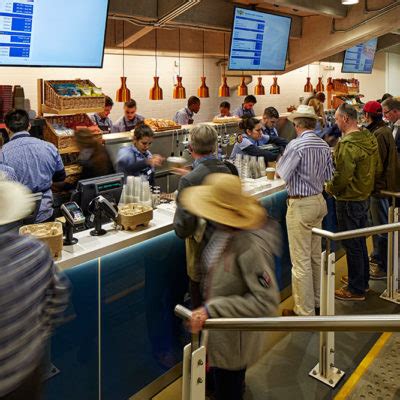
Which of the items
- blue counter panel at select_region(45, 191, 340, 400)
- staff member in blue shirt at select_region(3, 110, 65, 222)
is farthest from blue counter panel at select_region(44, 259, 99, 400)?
staff member in blue shirt at select_region(3, 110, 65, 222)

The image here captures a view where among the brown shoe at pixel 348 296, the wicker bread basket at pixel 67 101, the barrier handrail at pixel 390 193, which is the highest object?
the wicker bread basket at pixel 67 101

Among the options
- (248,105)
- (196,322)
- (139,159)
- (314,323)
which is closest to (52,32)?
(139,159)

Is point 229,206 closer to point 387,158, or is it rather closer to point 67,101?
point 67,101

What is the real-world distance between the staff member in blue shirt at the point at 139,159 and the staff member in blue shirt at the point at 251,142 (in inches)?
44.7

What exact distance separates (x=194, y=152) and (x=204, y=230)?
586 mm

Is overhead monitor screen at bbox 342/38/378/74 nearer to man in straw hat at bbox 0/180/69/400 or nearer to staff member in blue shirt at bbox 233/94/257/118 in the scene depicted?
staff member in blue shirt at bbox 233/94/257/118

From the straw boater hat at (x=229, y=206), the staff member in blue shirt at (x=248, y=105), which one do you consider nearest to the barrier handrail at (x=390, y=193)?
the straw boater hat at (x=229, y=206)

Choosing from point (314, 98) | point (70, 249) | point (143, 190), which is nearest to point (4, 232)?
point (70, 249)

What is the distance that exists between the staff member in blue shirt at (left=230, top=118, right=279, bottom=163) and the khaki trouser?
1.50 metres

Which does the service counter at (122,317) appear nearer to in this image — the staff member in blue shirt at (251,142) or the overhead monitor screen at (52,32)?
the overhead monitor screen at (52,32)

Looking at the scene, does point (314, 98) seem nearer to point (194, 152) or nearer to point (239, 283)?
point (194, 152)

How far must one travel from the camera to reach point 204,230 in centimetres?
274

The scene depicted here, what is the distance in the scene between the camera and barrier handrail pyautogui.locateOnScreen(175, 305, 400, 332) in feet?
5.02

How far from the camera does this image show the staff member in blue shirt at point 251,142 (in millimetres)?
5379
